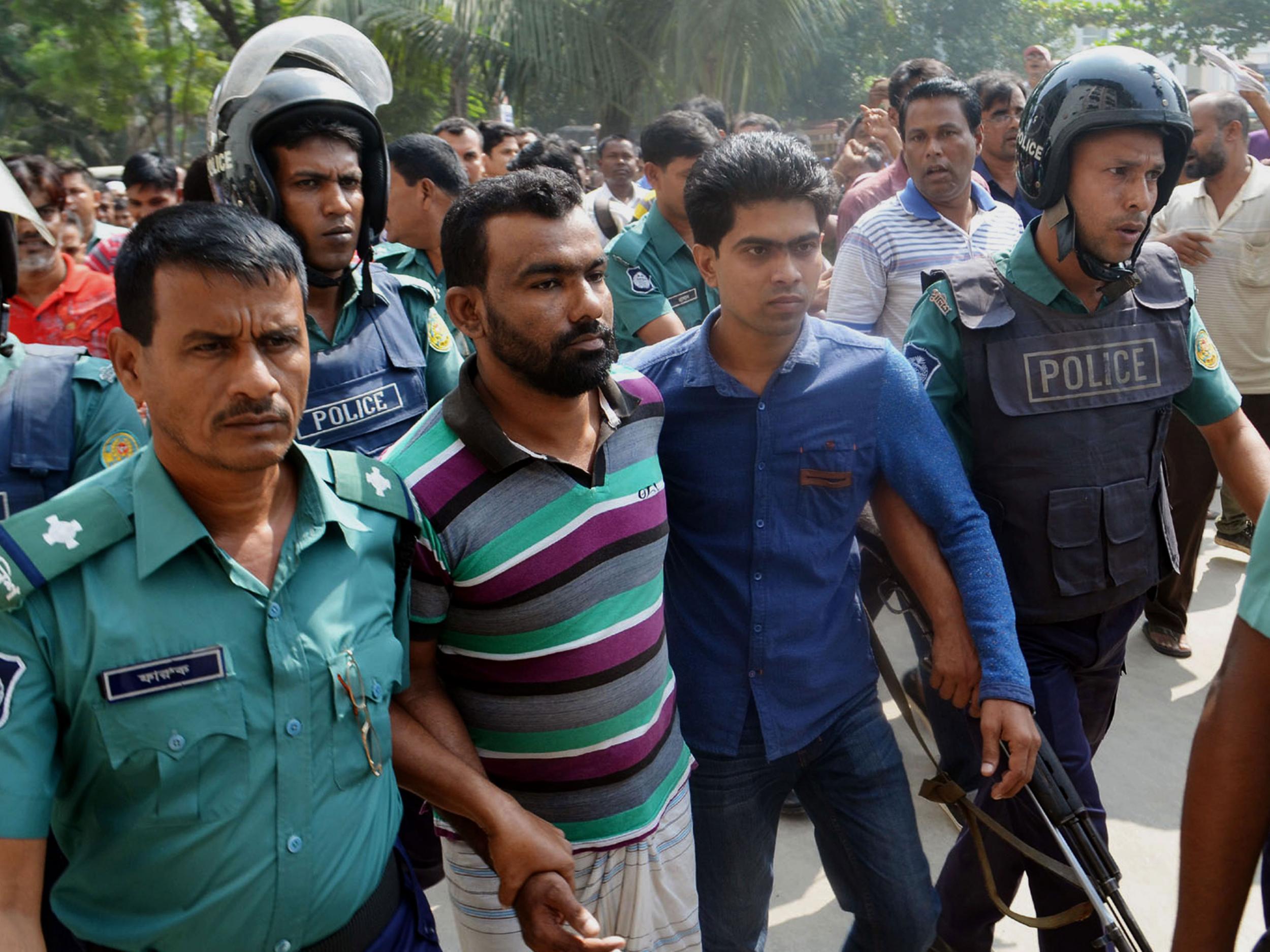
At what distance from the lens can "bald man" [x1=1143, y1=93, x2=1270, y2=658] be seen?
4.71 metres

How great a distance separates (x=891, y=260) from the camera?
12.5ft

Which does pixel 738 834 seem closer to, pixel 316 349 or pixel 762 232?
pixel 762 232

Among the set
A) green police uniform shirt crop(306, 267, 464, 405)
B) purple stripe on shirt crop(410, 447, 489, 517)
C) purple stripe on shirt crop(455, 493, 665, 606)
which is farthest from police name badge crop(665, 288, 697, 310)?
purple stripe on shirt crop(410, 447, 489, 517)

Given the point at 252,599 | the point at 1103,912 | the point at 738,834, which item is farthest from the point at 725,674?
the point at 252,599

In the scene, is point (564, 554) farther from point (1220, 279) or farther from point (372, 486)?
point (1220, 279)

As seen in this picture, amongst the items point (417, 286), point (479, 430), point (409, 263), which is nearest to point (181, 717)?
point (479, 430)

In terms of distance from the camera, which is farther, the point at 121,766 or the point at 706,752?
the point at 706,752

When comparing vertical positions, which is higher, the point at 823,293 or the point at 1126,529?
the point at 1126,529

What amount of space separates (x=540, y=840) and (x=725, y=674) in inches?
27.3

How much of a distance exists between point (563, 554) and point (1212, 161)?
432 cm

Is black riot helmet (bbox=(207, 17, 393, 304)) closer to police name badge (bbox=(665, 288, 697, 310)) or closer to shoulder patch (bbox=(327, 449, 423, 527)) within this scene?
shoulder patch (bbox=(327, 449, 423, 527))

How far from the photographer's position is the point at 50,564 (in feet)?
4.62

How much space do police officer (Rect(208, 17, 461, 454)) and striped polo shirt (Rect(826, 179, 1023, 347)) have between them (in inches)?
64.3

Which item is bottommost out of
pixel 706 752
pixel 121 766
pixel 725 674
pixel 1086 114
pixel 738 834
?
pixel 738 834
